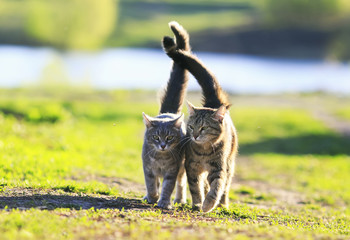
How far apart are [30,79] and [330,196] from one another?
2932 centimetres

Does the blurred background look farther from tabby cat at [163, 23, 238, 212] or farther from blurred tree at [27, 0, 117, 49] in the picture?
tabby cat at [163, 23, 238, 212]

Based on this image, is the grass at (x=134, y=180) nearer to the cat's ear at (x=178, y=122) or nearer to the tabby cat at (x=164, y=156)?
the tabby cat at (x=164, y=156)

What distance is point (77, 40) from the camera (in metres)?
46.8

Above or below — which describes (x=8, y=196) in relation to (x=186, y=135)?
below

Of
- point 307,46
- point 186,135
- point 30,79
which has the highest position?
point 307,46

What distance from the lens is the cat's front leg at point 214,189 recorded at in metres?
8.14

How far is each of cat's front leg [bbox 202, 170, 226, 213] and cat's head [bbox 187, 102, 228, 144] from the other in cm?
61

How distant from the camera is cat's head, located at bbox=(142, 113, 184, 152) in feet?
27.7

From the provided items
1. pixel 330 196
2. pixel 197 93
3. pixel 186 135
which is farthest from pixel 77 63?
pixel 186 135

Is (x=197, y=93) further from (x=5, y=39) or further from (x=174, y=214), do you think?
(x=5, y=39)

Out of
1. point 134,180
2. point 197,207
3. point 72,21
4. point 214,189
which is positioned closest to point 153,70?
point 72,21

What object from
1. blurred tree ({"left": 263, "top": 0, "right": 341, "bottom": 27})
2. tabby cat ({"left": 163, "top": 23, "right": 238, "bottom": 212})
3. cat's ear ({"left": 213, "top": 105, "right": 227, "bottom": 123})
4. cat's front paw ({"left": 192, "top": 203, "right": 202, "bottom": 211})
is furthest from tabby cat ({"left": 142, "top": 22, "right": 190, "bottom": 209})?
blurred tree ({"left": 263, "top": 0, "right": 341, "bottom": 27})

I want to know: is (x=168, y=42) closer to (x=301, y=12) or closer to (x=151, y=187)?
(x=151, y=187)

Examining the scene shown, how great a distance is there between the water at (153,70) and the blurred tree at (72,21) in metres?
1.37
